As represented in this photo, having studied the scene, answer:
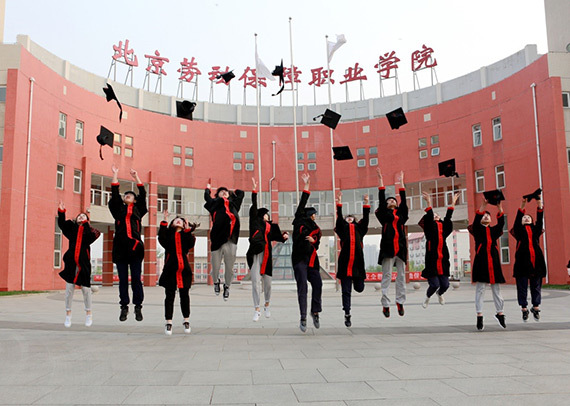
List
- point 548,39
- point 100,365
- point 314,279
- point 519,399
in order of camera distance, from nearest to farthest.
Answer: point 519,399, point 100,365, point 314,279, point 548,39

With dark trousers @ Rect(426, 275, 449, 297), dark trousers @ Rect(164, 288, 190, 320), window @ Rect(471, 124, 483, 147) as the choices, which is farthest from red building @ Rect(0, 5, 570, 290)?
dark trousers @ Rect(164, 288, 190, 320)

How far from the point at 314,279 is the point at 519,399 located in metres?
5.37

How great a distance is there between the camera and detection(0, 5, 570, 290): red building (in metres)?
26.6

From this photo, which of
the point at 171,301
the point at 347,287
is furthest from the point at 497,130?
the point at 171,301

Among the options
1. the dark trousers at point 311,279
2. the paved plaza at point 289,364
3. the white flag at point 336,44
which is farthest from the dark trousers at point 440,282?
the white flag at point 336,44

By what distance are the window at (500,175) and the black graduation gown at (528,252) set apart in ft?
73.7

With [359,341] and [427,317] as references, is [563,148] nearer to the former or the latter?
[427,317]

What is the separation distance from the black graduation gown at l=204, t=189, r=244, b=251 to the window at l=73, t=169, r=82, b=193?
23.9 metres

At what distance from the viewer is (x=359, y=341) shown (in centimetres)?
784

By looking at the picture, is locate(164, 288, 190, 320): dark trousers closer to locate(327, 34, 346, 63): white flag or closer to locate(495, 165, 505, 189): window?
locate(327, 34, 346, 63): white flag

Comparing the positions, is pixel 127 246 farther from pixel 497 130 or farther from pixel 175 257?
pixel 497 130

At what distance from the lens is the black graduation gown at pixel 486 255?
367 inches

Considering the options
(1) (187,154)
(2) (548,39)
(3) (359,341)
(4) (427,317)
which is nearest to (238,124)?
(1) (187,154)

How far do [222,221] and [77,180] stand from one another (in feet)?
80.7
